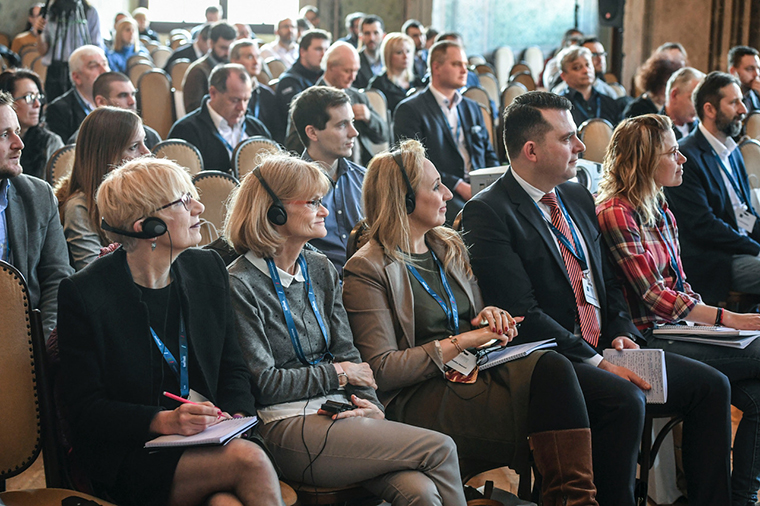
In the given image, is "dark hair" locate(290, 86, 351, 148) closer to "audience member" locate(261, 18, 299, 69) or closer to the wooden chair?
the wooden chair

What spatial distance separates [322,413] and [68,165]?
2088 mm

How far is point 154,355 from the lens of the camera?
1746 mm

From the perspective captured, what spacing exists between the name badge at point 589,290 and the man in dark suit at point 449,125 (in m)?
1.84

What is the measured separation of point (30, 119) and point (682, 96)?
361cm

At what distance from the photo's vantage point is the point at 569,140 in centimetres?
260

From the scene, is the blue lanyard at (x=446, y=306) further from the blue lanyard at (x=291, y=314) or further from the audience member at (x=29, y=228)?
the audience member at (x=29, y=228)

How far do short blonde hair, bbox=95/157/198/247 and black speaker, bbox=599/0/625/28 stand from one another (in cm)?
832

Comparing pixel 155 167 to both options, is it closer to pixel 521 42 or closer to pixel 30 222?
pixel 30 222

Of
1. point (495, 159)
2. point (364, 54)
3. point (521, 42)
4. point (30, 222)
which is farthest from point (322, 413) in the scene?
point (521, 42)

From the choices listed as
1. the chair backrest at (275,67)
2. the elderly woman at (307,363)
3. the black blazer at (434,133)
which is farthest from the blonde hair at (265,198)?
the chair backrest at (275,67)

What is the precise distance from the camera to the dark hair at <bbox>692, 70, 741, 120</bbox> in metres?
3.76

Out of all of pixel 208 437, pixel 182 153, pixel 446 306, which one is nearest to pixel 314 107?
pixel 182 153

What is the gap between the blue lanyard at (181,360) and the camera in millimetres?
1751

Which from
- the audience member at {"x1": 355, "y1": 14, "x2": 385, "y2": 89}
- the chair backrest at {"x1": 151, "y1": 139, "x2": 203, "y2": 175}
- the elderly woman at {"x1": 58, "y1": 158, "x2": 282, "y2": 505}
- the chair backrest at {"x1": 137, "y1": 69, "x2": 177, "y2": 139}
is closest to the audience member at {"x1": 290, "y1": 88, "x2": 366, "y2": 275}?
the chair backrest at {"x1": 151, "y1": 139, "x2": 203, "y2": 175}
